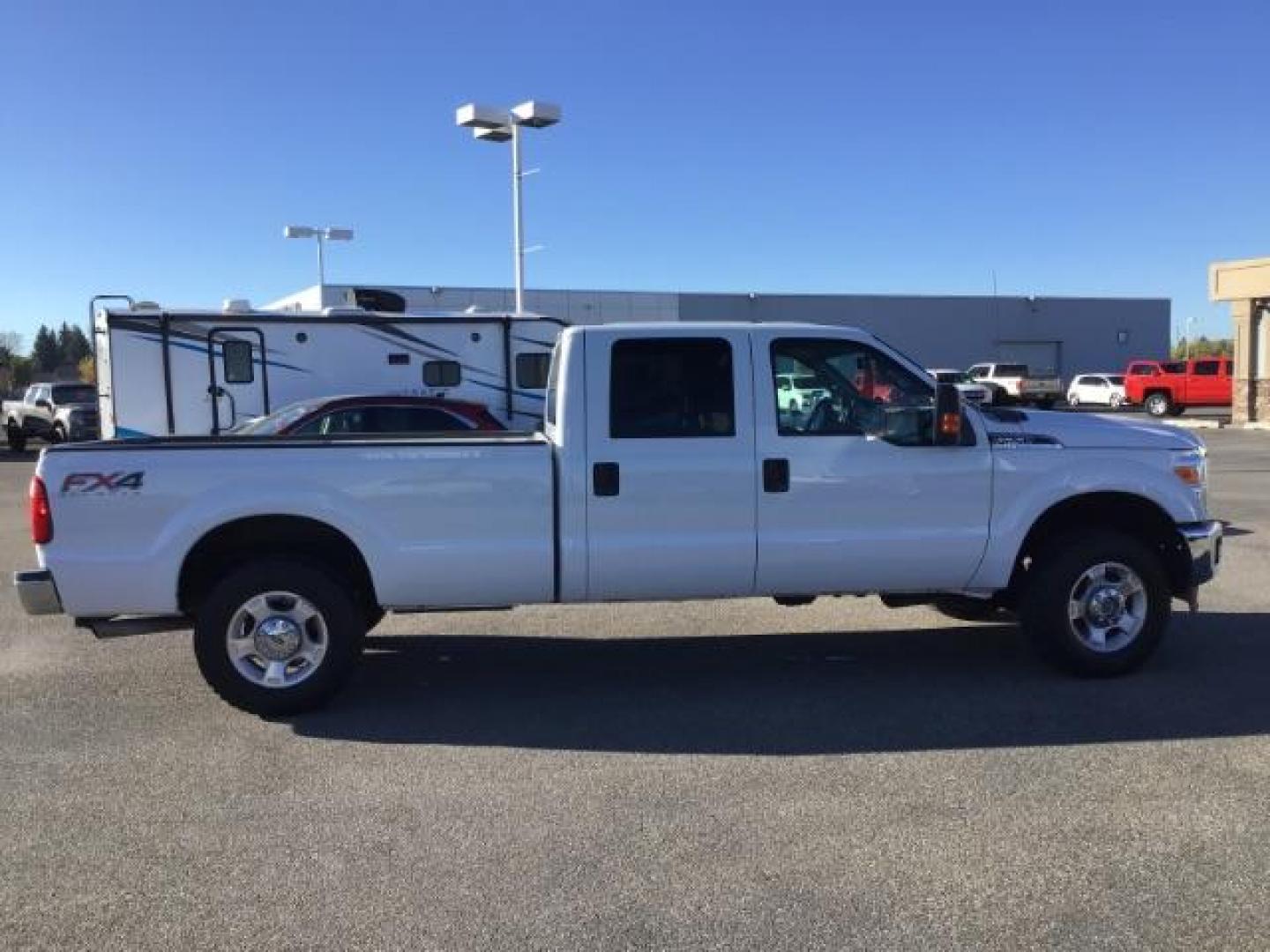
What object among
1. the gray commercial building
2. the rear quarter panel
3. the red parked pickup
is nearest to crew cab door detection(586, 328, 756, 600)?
the rear quarter panel

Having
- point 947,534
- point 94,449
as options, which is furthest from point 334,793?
point 947,534

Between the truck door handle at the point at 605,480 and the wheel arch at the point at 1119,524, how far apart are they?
2.27m

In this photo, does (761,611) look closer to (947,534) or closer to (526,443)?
(947,534)

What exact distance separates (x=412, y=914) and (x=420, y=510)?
2.46 m

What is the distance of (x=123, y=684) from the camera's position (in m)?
6.59

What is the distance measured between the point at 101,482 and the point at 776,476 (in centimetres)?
337

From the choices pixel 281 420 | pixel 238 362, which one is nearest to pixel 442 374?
pixel 238 362

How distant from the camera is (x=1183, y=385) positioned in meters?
38.4

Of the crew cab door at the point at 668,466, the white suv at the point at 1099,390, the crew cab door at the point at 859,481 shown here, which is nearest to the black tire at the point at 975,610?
the crew cab door at the point at 859,481

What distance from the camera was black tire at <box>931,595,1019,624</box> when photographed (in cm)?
731

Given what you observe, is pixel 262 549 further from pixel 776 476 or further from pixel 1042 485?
pixel 1042 485

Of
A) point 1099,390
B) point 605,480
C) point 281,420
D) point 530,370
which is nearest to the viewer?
point 605,480

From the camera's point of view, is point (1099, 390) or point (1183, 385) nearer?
point (1183, 385)

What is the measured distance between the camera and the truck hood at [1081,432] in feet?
20.6
